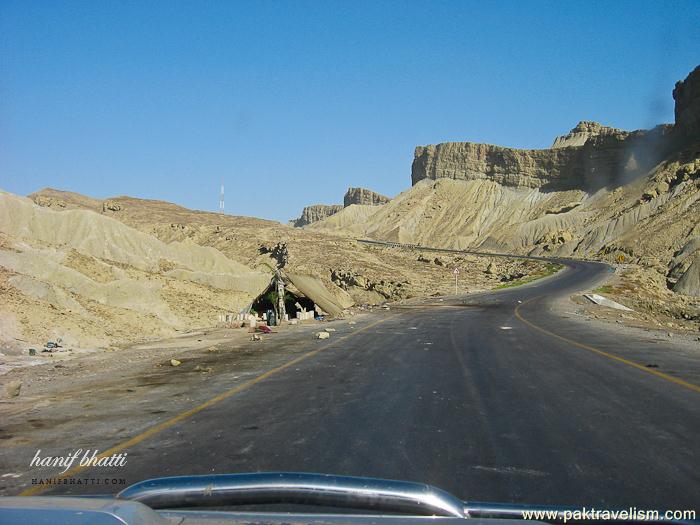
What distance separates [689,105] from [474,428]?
355 ft

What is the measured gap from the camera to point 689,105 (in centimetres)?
9769

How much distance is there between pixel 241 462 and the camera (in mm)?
5461

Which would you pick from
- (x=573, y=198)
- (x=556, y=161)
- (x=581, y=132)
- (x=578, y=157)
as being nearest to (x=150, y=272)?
(x=573, y=198)

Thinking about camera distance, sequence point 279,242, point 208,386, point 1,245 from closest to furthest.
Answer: point 208,386
point 1,245
point 279,242

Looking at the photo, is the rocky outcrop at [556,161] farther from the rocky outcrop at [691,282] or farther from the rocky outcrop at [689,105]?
the rocky outcrop at [691,282]

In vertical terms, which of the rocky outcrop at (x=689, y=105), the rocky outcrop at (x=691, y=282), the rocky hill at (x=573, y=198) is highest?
the rocky outcrop at (x=689, y=105)

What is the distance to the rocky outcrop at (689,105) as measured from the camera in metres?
96.2

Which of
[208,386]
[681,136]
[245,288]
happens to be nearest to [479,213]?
[681,136]

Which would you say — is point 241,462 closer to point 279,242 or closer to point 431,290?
point 431,290

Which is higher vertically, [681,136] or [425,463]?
[681,136]

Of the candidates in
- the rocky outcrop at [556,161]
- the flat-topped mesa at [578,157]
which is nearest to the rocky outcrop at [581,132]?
the flat-topped mesa at [578,157]

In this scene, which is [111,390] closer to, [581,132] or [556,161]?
[556,161]

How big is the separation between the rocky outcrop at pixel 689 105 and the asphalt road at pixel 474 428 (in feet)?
323

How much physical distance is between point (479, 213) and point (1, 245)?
109 m
